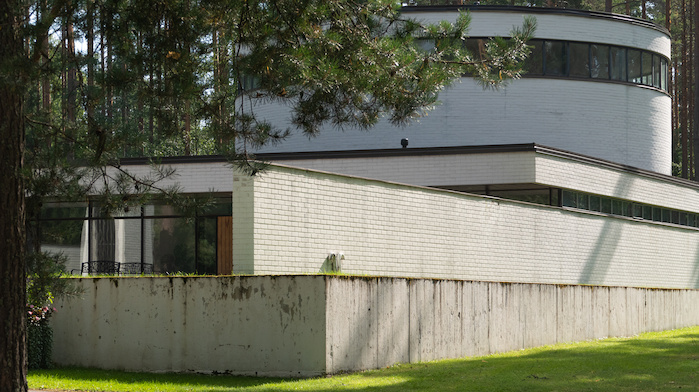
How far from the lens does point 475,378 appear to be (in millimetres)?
13617

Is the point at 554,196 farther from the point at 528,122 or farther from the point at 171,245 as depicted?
the point at 171,245

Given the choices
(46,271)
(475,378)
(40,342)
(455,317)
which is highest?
(46,271)

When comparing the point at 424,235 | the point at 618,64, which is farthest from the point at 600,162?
the point at 424,235

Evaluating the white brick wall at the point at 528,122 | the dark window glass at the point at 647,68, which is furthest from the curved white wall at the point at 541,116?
the dark window glass at the point at 647,68

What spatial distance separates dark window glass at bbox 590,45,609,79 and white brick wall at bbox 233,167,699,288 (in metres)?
6.05

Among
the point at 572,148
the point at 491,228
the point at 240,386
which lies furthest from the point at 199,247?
the point at 572,148

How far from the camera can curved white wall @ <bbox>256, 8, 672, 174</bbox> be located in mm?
29234

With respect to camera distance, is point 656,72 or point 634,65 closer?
point 634,65

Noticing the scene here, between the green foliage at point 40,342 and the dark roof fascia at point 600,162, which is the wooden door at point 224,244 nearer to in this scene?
the green foliage at point 40,342

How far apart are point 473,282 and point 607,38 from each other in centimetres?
1699

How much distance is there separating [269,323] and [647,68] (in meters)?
23.5

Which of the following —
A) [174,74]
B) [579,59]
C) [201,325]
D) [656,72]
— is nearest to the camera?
[174,74]

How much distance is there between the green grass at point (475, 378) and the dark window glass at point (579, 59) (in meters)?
15.5

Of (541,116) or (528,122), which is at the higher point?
(541,116)
